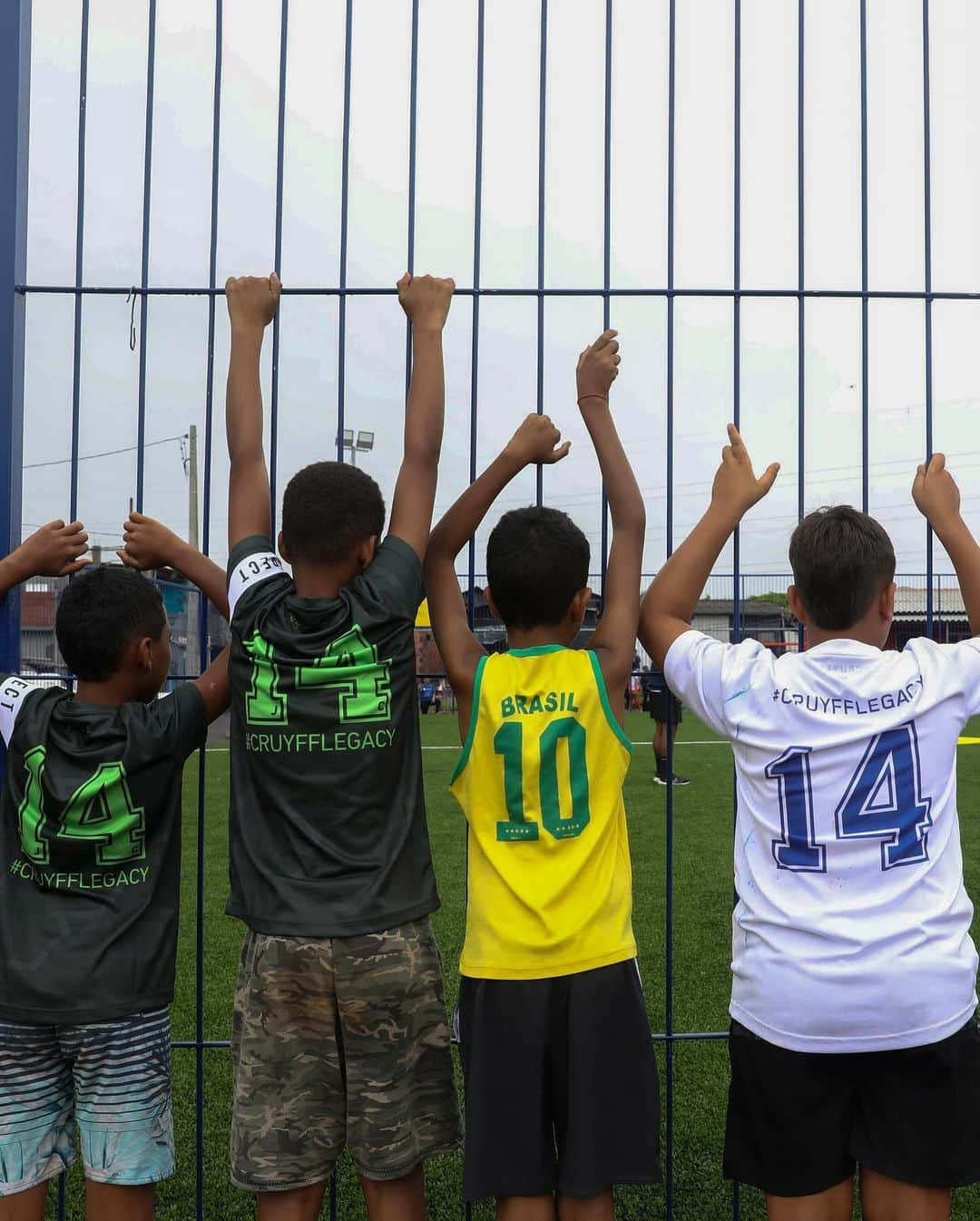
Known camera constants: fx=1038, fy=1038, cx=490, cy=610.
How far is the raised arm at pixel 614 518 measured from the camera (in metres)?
2.30

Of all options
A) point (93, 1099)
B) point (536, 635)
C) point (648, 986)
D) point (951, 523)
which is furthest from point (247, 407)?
point (648, 986)

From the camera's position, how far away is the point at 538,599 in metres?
2.27

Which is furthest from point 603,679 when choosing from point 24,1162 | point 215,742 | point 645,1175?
point 215,742

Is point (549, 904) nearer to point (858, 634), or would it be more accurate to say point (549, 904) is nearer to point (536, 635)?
point (536, 635)

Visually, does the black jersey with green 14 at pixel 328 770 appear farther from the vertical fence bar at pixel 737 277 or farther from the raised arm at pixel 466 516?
the vertical fence bar at pixel 737 277

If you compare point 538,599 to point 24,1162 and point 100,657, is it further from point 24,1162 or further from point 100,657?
point 24,1162

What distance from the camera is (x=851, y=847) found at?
196 centimetres

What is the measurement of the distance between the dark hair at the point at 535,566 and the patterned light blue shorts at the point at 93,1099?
1232 mm

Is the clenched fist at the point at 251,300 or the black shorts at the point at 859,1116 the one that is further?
the clenched fist at the point at 251,300

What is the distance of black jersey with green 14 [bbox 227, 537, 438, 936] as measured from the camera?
2.11 metres

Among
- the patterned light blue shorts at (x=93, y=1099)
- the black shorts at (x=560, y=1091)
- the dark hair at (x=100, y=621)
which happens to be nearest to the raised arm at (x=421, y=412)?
the dark hair at (x=100, y=621)

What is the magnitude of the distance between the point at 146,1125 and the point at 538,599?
1.42m

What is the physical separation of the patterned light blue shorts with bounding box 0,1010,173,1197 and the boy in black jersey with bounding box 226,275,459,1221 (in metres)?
0.24

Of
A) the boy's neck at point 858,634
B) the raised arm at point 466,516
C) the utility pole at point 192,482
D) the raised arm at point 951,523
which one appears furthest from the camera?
the utility pole at point 192,482
